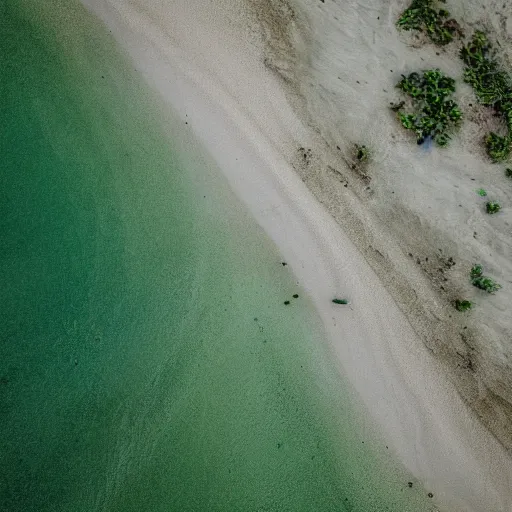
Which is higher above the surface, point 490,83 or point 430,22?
point 430,22

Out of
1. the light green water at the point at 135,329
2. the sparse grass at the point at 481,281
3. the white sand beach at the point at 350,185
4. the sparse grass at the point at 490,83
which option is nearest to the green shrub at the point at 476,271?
the sparse grass at the point at 481,281

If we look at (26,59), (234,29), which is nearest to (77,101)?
(26,59)

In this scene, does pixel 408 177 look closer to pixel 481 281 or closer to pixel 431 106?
pixel 431 106

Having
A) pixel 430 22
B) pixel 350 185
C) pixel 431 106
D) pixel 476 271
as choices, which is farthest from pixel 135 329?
pixel 430 22

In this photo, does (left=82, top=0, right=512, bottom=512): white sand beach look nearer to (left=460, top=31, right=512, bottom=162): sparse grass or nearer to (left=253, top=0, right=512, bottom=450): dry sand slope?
(left=253, top=0, right=512, bottom=450): dry sand slope

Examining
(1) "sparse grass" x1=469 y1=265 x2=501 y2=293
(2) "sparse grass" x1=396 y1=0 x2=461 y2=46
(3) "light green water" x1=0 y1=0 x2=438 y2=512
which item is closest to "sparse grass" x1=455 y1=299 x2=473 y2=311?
(1) "sparse grass" x1=469 y1=265 x2=501 y2=293
